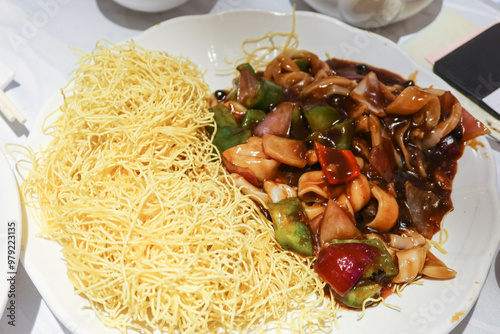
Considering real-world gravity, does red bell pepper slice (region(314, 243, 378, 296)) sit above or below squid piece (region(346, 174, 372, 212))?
below

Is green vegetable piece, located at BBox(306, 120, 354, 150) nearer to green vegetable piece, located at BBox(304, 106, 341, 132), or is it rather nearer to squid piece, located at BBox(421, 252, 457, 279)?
green vegetable piece, located at BBox(304, 106, 341, 132)

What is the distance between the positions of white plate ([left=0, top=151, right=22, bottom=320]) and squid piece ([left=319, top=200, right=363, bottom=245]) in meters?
1.58

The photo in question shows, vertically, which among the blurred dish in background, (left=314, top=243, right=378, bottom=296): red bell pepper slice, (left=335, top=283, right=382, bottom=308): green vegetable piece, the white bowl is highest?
the white bowl

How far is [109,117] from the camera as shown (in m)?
2.39

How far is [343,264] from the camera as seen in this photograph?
2.06 m

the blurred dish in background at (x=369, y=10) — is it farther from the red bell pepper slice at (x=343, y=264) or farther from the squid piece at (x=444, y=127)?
the red bell pepper slice at (x=343, y=264)

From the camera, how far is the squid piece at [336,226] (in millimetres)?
2217

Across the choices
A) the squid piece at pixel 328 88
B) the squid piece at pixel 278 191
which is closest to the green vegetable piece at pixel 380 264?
the squid piece at pixel 278 191

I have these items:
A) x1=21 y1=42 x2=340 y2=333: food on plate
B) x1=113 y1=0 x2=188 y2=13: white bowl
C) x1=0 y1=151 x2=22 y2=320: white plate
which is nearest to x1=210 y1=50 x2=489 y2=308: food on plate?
x1=21 y1=42 x2=340 y2=333: food on plate

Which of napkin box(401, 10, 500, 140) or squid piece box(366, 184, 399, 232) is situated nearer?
squid piece box(366, 184, 399, 232)

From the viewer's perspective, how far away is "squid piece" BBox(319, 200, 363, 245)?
2.22 m

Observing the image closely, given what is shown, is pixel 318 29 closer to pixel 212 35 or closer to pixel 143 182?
pixel 212 35

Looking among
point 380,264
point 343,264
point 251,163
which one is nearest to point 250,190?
point 251,163

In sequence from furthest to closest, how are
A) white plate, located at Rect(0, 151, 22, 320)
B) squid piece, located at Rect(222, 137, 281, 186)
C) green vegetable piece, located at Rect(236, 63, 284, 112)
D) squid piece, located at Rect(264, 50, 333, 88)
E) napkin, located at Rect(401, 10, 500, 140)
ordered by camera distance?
napkin, located at Rect(401, 10, 500, 140) → squid piece, located at Rect(264, 50, 333, 88) → green vegetable piece, located at Rect(236, 63, 284, 112) → squid piece, located at Rect(222, 137, 281, 186) → white plate, located at Rect(0, 151, 22, 320)
